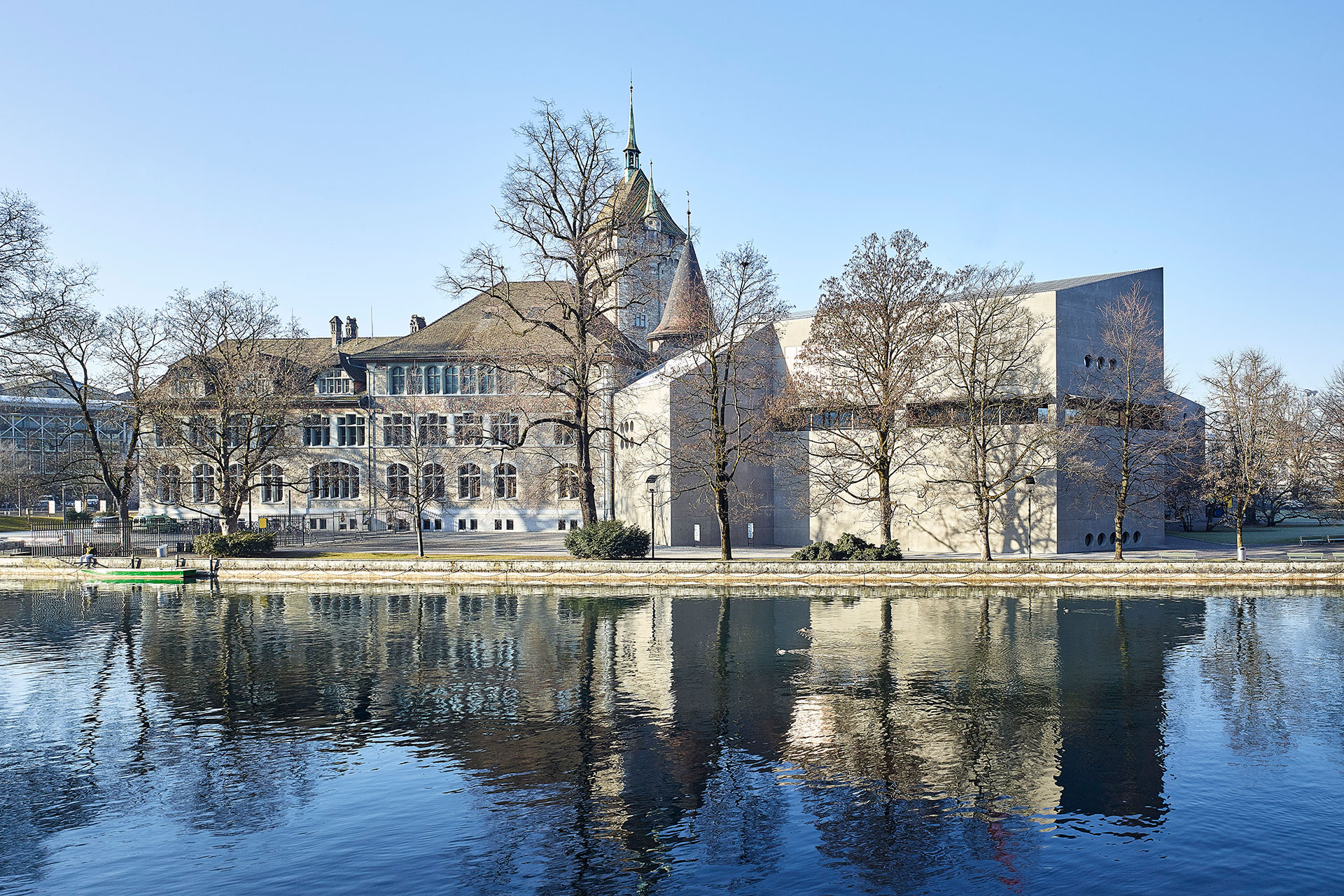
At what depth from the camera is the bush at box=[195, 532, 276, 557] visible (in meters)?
43.4

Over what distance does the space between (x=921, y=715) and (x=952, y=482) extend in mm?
25303

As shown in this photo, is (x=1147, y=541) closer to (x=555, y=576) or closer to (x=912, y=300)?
(x=912, y=300)

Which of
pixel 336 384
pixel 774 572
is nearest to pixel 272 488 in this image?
pixel 336 384

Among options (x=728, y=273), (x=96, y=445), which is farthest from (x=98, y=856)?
(x=96, y=445)

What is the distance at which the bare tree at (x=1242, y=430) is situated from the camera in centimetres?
4203

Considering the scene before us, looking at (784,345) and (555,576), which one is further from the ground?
(784,345)

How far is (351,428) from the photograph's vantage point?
211 feet

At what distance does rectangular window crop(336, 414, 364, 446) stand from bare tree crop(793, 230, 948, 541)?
33315 mm

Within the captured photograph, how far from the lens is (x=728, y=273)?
41.0 m

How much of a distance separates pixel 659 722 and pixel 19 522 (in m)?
67.8

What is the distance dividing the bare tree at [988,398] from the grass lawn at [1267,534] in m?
12.9

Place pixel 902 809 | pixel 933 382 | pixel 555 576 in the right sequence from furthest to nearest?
pixel 933 382 → pixel 555 576 → pixel 902 809

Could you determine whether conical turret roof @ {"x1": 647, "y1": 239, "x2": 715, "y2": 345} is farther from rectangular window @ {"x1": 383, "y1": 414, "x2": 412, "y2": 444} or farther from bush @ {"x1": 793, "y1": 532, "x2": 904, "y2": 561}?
rectangular window @ {"x1": 383, "y1": 414, "x2": 412, "y2": 444}

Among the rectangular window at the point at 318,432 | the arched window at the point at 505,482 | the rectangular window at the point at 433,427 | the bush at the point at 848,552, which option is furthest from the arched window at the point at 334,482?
the bush at the point at 848,552
